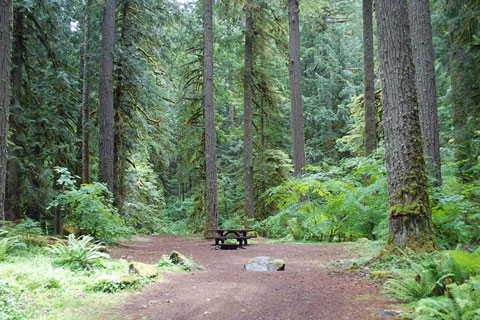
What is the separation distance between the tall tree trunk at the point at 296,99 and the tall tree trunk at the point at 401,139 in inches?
302

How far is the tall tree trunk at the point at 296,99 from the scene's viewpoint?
45.9 ft

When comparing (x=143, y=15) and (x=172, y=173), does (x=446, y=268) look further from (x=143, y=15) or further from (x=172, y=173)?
(x=172, y=173)

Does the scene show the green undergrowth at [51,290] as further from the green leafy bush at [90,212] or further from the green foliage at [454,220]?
the green foliage at [454,220]

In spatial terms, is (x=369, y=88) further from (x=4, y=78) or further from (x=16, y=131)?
(x=16, y=131)

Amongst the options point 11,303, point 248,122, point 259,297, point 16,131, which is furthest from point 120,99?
point 259,297

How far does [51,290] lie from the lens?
14.7ft

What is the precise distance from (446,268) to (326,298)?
1445 mm

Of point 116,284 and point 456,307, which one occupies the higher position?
point 456,307

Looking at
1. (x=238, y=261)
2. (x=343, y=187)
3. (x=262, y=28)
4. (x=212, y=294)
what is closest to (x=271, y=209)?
(x=343, y=187)

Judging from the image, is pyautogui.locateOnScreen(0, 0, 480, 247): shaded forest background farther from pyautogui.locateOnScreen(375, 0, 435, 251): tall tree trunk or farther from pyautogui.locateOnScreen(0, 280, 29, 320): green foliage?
pyautogui.locateOnScreen(0, 280, 29, 320): green foliage

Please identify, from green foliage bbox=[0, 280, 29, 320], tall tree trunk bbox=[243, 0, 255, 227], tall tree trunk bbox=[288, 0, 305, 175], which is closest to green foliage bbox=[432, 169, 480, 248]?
green foliage bbox=[0, 280, 29, 320]

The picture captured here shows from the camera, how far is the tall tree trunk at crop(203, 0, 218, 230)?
44.9 feet

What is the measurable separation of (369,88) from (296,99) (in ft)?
9.51

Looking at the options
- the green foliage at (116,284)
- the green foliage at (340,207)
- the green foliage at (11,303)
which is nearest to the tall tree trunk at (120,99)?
the green foliage at (340,207)
